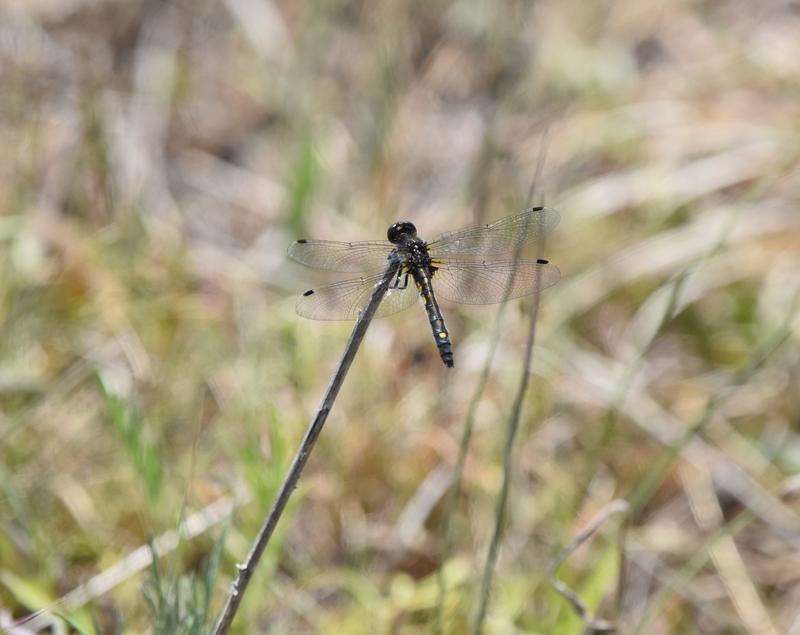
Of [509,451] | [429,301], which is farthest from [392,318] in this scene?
[509,451]

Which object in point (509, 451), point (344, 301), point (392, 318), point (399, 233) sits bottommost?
point (509, 451)

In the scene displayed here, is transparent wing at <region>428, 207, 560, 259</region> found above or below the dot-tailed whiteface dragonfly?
above

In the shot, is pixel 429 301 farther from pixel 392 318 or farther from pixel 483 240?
pixel 392 318

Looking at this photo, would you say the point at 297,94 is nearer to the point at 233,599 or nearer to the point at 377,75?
the point at 377,75

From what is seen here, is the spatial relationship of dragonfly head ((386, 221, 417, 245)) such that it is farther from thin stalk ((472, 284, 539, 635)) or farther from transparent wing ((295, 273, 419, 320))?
thin stalk ((472, 284, 539, 635))

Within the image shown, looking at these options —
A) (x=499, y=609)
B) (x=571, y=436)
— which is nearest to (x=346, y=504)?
(x=499, y=609)

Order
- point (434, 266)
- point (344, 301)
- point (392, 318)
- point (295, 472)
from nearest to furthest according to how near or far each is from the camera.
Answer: point (295, 472) → point (344, 301) → point (434, 266) → point (392, 318)

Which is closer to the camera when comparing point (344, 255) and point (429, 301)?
point (429, 301)

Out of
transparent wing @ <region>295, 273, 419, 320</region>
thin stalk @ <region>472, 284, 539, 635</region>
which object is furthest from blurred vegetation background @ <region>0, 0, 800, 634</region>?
transparent wing @ <region>295, 273, 419, 320</region>
